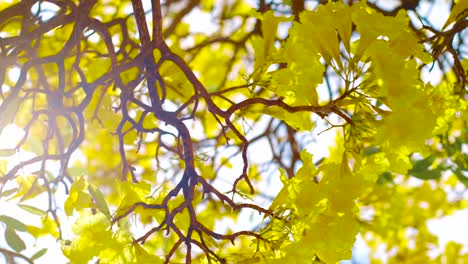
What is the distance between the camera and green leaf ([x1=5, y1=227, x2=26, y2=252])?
1042 millimetres

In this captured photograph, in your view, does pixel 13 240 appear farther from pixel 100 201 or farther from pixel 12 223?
pixel 100 201

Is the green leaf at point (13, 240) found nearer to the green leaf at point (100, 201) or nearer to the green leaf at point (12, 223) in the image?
the green leaf at point (12, 223)

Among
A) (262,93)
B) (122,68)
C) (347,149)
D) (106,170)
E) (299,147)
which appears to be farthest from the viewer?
(106,170)

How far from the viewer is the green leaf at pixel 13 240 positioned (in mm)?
1042

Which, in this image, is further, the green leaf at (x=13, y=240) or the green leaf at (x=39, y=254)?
the green leaf at (x=39, y=254)

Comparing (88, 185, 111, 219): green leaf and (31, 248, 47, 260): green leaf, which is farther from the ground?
(31, 248, 47, 260): green leaf

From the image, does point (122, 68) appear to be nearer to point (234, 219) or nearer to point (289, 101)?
point (289, 101)

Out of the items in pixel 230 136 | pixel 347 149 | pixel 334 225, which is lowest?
pixel 334 225

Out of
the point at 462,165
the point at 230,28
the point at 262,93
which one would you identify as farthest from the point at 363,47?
the point at 230,28

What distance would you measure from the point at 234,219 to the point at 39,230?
89cm

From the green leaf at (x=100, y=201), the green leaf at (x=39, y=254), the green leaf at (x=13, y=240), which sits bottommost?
the green leaf at (x=100, y=201)

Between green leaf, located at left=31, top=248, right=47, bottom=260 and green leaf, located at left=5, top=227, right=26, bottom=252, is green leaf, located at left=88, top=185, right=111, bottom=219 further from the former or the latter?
green leaf, located at left=31, top=248, right=47, bottom=260

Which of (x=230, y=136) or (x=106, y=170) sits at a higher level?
(x=106, y=170)

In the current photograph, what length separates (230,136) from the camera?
1.06 meters
